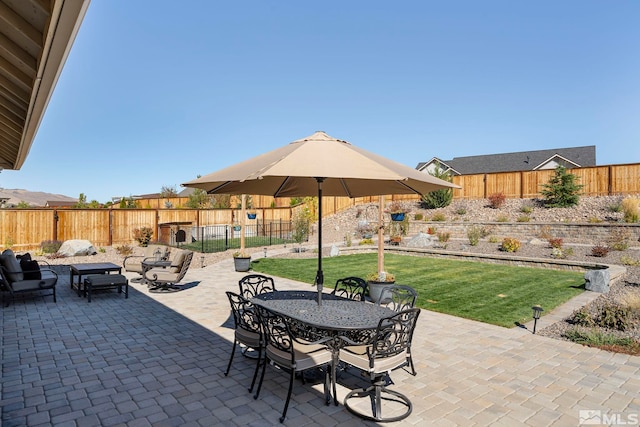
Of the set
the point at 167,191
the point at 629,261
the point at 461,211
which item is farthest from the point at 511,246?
the point at 167,191

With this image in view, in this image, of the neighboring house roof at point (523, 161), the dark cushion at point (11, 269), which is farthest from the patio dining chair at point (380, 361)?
the neighboring house roof at point (523, 161)

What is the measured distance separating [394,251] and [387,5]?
979 cm

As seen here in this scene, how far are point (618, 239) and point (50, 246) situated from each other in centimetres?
2311

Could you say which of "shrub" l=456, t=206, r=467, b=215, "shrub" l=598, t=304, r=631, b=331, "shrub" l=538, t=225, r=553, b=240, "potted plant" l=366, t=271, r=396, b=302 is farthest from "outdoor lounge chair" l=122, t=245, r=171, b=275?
"shrub" l=456, t=206, r=467, b=215

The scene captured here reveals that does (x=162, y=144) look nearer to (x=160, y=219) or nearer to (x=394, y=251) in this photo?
(x=160, y=219)

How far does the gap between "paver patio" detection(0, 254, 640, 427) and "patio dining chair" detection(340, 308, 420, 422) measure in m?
0.17

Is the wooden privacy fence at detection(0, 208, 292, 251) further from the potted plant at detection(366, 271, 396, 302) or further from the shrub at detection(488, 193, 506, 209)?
the shrub at detection(488, 193, 506, 209)

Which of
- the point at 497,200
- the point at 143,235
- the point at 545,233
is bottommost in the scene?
the point at 143,235

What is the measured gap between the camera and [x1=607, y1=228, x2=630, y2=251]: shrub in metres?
13.2

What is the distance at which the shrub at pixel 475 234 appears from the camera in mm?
16531

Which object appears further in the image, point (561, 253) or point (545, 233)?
point (545, 233)

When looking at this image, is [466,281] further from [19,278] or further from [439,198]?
[439,198]

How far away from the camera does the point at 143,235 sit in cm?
1833

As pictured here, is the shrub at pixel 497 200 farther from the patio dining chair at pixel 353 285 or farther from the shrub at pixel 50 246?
the shrub at pixel 50 246
